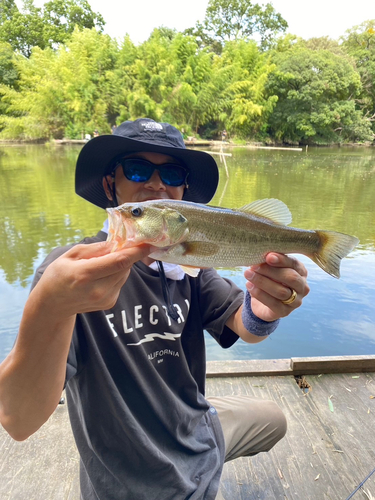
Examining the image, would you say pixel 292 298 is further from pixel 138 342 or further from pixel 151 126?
pixel 151 126

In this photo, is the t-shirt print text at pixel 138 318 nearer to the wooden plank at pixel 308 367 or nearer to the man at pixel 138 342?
A: the man at pixel 138 342

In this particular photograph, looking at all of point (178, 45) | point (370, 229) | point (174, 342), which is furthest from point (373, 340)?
point (178, 45)

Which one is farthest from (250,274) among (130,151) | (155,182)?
(130,151)

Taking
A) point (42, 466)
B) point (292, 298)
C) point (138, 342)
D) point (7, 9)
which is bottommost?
point (42, 466)

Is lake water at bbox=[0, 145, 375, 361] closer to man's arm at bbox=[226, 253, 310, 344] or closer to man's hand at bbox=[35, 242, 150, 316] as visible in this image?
man's arm at bbox=[226, 253, 310, 344]

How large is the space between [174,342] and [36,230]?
1012 cm

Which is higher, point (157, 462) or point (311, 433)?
point (157, 462)

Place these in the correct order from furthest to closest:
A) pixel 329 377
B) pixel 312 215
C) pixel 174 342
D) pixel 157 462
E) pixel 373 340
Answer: pixel 312 215, pixel 373 340, pixel 329 377, pixel 174 342, pixel 157 462

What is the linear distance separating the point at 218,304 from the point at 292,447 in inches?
56.5

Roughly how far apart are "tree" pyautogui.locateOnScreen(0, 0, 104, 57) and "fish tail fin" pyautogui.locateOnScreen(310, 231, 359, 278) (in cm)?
6328

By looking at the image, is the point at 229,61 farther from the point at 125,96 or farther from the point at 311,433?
the point at 311,433

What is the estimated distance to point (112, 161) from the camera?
2014mm

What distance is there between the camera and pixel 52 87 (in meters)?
42.1

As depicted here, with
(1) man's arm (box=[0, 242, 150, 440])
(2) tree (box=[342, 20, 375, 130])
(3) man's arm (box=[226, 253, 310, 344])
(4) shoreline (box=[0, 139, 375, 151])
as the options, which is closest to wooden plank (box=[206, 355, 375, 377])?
(3) man's arm (box=[226, 253, 310, 344])
